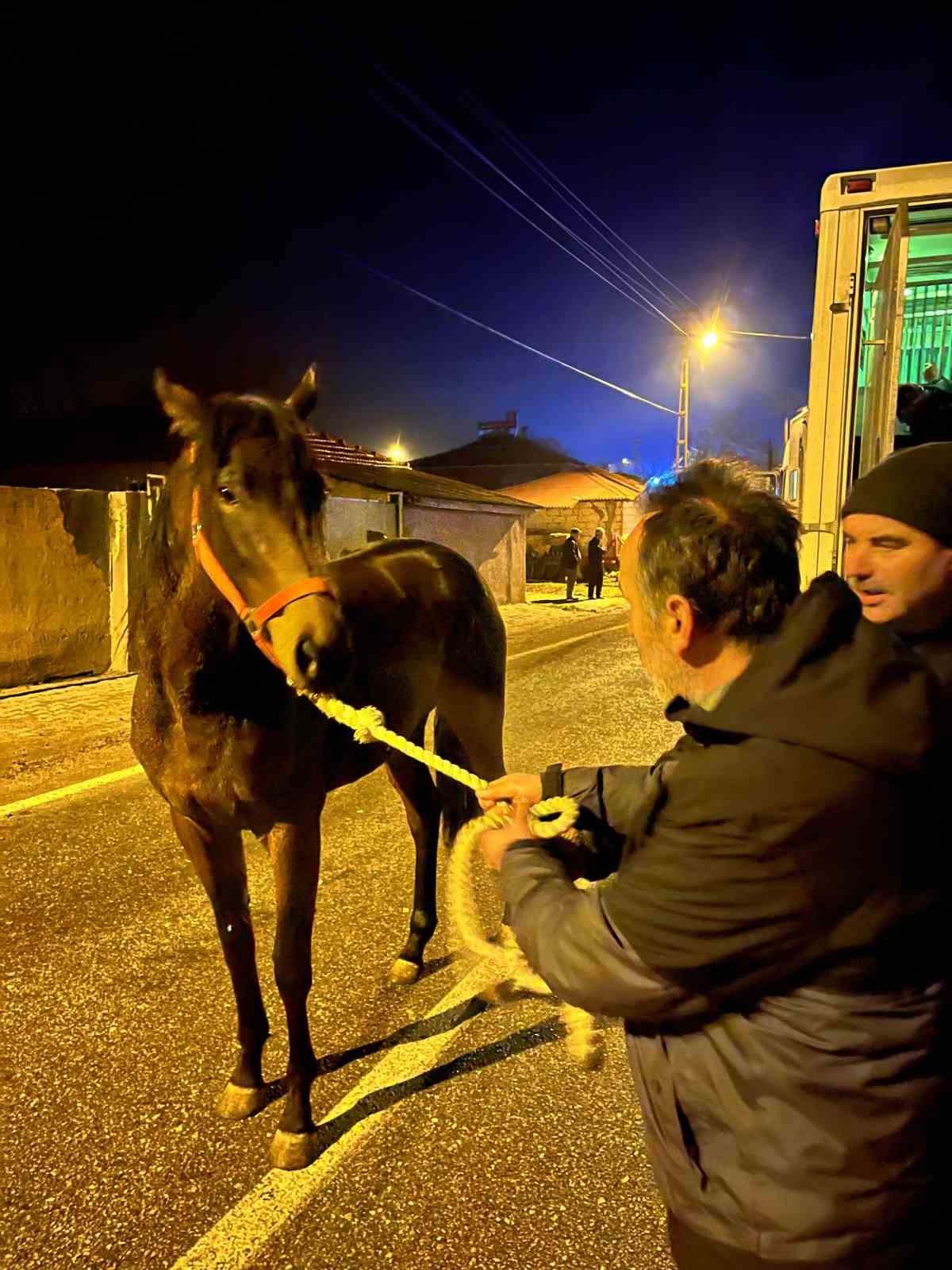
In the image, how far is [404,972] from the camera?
326 centimetres

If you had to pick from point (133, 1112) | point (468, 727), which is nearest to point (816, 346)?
point (468, 727)

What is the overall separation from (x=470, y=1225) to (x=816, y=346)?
472 centimetres

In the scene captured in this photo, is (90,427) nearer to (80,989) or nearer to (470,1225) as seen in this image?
(80,989)

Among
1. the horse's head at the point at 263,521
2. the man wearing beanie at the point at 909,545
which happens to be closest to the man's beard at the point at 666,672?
the man wearing beanie at the point at 909,545

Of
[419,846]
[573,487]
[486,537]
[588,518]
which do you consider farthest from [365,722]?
[573,487]

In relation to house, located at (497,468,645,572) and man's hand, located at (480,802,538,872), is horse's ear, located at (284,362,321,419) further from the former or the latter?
house, located at (497,468,645,572)

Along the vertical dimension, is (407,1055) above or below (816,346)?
below

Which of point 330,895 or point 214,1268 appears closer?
point 214,1268

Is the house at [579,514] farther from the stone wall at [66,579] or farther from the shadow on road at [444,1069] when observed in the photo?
the shadow on road at [444,1069]

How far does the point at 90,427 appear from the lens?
22.8m

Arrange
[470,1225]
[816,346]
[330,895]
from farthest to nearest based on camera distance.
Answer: [816,346] → [330,895] → [470,1225]

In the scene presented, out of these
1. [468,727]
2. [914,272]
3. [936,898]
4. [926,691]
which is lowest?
[468,727]

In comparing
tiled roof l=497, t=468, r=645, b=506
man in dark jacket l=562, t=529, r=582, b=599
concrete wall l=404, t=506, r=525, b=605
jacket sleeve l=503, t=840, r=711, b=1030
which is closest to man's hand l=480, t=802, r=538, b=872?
jacket sleeve l=503, t=840, r=711, b=1030

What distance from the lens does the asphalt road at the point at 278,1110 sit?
2.01 meters
